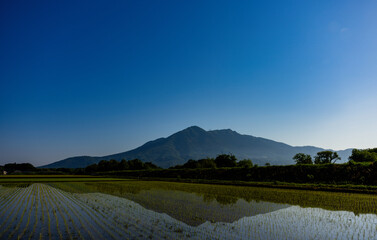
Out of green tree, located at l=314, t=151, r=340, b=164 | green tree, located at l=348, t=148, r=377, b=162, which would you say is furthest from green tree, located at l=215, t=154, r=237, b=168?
green tree, located at l=348, t=148, r=377, b=162

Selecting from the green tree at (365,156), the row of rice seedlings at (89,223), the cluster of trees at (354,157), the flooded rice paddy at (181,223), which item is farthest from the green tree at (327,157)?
the row of rice seedlings at (89,223)

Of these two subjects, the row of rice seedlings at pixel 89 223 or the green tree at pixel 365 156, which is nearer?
the row of rice seedlings at pixel 89 223

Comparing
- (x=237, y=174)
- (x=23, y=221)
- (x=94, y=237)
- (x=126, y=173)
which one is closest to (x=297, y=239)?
(x=94, y=237)

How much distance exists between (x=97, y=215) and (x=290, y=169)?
27.9 meters

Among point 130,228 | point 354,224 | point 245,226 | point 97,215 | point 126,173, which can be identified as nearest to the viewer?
point 130,228

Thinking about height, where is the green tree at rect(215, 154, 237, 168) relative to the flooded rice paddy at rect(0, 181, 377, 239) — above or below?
above

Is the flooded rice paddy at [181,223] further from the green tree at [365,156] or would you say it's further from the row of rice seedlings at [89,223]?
the green tree at [365,156]

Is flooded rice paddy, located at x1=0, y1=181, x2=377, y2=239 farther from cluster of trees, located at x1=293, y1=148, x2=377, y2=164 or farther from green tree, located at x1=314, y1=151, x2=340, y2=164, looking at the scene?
green tree, located at x1=314, y1=151, x2=340, y2=164

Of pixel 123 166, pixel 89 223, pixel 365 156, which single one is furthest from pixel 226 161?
pixel 89 223

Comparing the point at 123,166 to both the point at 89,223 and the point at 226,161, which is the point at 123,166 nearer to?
the point at 226,161

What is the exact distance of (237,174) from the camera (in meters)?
38.7

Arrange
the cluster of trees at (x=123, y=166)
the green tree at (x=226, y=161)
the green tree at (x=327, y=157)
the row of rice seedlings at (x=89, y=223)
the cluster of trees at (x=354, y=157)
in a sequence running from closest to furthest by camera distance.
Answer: the row of rice seedlings at (x=89, y=223) → the cluster of trees at (x=354, y=157) → the green tree at (x=327, y=157) → the green tree at (x=226, y=161) → the cluster of trees at (x=123, y=166)

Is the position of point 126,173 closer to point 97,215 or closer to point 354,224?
point 97,215

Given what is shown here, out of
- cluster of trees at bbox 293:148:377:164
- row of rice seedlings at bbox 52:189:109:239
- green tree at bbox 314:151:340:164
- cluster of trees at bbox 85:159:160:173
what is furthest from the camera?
cluster of trees at bbox 85:159:160:173
